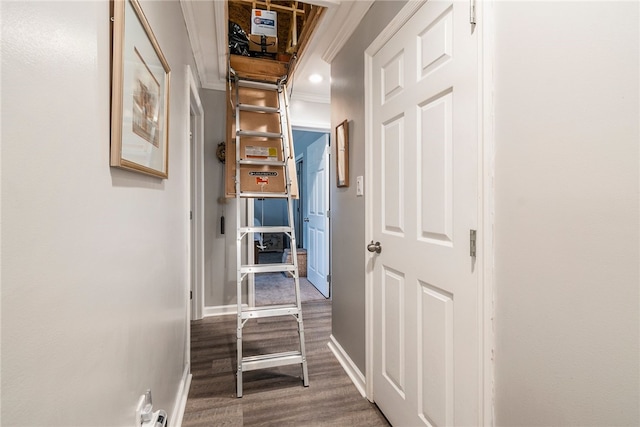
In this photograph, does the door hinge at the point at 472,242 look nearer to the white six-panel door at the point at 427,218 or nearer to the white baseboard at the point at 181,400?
the white six-panel door at the point at 427,218

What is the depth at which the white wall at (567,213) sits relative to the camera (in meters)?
0.68

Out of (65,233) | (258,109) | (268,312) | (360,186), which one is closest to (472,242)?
(360,186)

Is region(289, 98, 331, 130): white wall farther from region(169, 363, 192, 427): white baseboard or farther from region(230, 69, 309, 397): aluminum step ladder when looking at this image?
region(169, 363, 192, 427): white baseboard

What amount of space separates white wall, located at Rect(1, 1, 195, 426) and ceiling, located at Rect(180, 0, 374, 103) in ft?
5.15

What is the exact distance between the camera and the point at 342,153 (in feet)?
7.20

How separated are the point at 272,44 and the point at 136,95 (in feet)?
7.00

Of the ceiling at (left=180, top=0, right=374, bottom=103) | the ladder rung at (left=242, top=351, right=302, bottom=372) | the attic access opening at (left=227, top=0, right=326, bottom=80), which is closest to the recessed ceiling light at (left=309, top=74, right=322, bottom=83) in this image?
the ceiling at (left=180, top=0, right=374, bottom=103)

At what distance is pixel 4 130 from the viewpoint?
0.41 m

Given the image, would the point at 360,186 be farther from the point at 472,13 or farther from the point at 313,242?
the point at 313,242

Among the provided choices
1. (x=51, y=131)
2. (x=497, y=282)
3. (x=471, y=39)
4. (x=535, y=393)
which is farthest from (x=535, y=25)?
(x=51, y=131)

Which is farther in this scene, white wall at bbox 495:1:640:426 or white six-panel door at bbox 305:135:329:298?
white six-panel door at bbox 305:135:329:298

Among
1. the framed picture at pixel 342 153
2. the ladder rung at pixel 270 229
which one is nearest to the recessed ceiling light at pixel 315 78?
the framed picture at pixel 342 153

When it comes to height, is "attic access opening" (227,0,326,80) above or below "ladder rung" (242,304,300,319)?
above

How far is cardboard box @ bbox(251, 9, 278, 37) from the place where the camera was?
2252 mm
